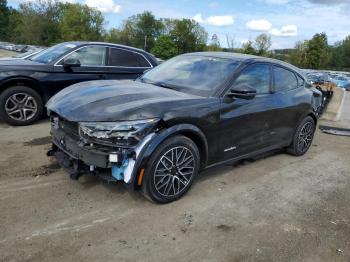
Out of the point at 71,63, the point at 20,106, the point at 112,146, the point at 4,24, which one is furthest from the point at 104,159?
the point at 4,24

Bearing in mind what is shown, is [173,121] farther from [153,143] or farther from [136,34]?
[136,34]

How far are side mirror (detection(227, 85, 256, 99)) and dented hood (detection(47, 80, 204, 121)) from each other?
44cm

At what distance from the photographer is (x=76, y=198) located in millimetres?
4215

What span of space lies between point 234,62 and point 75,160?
2432 millimetres

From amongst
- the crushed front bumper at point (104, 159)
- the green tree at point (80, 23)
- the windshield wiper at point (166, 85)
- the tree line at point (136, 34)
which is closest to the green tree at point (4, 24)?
the tree line at point (136, 34)

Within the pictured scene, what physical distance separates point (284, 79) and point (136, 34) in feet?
351

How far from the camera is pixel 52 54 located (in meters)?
7.47

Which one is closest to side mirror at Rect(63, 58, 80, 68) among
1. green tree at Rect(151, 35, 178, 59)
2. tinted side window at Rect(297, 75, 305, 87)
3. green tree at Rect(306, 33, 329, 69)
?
tinted side window at Rect(297, 75, 305, 87)

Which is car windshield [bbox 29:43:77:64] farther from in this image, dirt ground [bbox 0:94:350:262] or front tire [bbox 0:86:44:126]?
dirt ground [bbox 0:94:350:262]

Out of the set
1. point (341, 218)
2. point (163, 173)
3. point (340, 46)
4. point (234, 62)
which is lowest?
point (341, 218)

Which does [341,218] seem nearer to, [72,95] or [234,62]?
[234,62]

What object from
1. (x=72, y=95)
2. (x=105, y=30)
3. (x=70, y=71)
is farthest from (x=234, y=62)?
(x=105, y=30)

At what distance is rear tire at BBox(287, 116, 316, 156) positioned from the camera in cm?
629

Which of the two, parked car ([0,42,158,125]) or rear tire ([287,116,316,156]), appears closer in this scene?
rear tire ([287,116,316,156])
